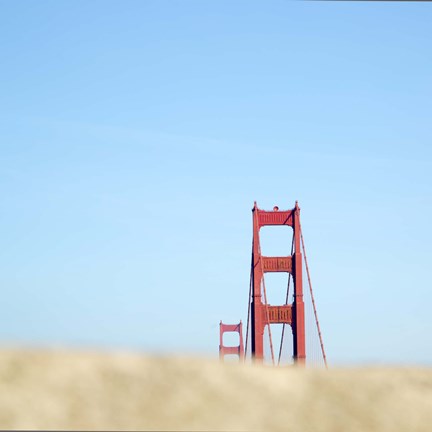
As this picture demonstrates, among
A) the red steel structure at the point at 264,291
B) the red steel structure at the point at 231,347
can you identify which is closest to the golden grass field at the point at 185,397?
the red steel structure at the point at 264,291

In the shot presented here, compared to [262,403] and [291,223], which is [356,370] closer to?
[262,403]

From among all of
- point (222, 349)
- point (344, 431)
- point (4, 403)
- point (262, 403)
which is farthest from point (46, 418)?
point (222, 349)

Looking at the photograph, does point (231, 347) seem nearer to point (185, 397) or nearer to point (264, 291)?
point (264, 291)

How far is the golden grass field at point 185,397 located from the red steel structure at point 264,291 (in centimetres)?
2964

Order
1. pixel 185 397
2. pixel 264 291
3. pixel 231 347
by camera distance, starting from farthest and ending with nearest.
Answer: pixel 231 347, pixel 264 291, pixel 185 397

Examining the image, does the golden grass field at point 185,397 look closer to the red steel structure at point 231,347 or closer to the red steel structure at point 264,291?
the red steel structure at point 264,291

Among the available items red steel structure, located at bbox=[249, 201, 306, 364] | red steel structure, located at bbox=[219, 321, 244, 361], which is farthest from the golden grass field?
red steel structure, located at bbox=[219, 321, 244, 361]

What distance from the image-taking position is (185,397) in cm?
1150

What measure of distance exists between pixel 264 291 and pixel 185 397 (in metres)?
35.7

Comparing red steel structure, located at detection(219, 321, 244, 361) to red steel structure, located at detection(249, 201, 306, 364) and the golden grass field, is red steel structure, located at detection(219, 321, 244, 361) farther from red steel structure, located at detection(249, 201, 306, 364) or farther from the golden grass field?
the golden grass field

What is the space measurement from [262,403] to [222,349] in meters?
69.7

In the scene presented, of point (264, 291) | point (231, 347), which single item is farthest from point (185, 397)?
point (231, 347)

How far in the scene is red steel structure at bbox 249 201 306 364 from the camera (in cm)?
4444

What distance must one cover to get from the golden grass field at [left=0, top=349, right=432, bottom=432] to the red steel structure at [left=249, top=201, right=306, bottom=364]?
29636 millimetres
